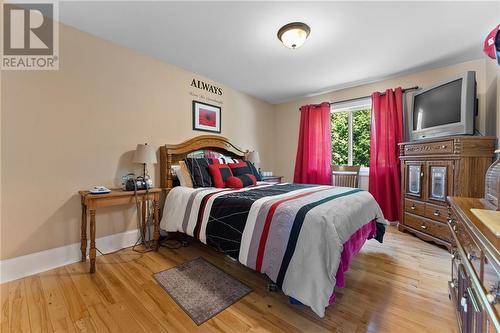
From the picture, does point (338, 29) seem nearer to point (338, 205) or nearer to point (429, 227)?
point (338, 205)

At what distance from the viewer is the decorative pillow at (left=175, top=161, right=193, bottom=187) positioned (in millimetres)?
2615

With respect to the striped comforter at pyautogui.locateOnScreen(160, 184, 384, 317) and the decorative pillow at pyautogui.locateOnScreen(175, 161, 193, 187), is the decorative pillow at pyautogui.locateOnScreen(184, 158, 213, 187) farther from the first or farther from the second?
the striped comforter at pyautogui.locateOnScreen(160, 184, 384, 317)

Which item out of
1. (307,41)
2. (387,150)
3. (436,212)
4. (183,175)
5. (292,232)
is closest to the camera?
(292,232)

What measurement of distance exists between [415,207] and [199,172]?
9.18 feet

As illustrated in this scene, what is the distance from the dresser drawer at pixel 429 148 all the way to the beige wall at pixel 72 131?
3.21 m

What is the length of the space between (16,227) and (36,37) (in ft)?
5.66

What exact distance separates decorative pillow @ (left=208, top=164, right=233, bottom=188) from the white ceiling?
55.5 inches

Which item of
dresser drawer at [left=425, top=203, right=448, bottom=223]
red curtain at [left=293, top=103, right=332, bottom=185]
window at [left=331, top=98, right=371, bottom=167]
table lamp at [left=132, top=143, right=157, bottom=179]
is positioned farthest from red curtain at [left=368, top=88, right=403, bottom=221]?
table lamp at [left=132, top=143, right=157, bottom=179]

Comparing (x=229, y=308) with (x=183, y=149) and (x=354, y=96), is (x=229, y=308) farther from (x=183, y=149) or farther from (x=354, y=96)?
(x=354, y=96)

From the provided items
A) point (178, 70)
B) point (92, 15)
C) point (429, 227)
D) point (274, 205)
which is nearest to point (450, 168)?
point (429, 227)

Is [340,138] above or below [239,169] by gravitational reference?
above

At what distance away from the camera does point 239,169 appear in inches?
117

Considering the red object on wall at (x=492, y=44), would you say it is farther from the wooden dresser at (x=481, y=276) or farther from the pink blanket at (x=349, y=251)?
the pink blanket at (x=349, y=251)

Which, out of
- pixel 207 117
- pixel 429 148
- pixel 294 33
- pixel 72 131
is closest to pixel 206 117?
pixel 207 117
